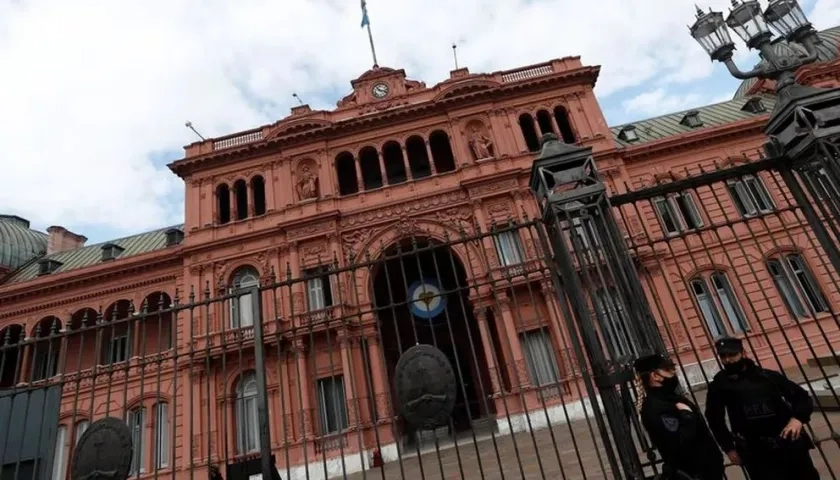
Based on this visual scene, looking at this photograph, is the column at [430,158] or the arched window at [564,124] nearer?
the column at [430,158]

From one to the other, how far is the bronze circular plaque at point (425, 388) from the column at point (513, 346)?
36.0ft

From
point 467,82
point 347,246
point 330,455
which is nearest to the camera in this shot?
point 330,455

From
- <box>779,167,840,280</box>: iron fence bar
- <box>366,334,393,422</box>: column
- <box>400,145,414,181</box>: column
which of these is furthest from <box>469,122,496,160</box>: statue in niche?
<box>779,167,840,280</box>: iron fence bar

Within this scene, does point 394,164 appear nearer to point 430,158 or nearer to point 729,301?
point 430,158

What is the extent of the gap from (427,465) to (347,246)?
30.6 ft

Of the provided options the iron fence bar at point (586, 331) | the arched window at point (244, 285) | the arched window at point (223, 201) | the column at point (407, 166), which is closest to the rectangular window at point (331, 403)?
the arched window at point (244, 285)

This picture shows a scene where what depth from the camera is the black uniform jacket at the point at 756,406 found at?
10.5 feet

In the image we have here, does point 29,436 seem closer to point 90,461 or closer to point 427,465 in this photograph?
point 90,461

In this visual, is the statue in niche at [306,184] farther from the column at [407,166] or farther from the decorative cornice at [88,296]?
the decorative cornice at [88,296]

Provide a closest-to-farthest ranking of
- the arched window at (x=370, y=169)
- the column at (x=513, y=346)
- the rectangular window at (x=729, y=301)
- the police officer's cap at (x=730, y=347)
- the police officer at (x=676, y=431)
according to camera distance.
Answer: the police officer at (x=676, y=431), the police officer's cap at (x=730, y=347), the column at (x=513, y=346), the rectangular window at (x=729, y=301), the arched window at (x=370, y=169)

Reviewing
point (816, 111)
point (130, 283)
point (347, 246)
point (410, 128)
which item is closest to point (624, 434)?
point (816, 111)

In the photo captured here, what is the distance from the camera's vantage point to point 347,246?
18.2m

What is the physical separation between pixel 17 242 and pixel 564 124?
3120 cm

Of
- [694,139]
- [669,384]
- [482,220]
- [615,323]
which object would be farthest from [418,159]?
[669,384]
